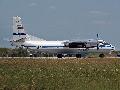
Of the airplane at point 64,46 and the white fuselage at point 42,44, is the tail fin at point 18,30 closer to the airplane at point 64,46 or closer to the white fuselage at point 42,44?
the airplane at point 64,46

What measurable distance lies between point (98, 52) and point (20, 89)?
7622 centimetres

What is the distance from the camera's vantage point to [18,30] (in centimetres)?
10094

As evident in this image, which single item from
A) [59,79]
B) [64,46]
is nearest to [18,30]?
[64,46]

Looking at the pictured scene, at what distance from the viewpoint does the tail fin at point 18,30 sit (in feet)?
324

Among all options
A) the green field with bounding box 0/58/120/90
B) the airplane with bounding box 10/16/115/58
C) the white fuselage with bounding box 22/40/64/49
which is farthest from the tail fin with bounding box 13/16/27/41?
the green field with bounding box 0/58/120/90

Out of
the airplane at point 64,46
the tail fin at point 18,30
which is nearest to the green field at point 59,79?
the airplane at point 64,46

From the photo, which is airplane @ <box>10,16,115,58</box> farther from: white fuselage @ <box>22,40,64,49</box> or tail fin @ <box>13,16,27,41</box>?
tail fin @ <box>13,16,27,41</box>

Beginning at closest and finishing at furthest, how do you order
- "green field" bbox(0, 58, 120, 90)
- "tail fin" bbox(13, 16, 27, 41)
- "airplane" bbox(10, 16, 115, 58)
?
"green field" bbox(0, 58, 120, 90)
"airplane" bbox(10, 16, 115, 58)
"tail fin" bbox(13, 16, 27, 41)

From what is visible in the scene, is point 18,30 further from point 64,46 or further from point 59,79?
point 59,79

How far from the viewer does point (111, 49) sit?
88500 millimetres

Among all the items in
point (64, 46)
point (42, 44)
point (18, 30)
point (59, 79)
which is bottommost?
point (59, 79)

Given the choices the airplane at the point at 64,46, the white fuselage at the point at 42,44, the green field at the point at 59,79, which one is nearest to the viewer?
the green field at the point at 59,79

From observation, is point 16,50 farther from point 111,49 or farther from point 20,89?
point 20,89

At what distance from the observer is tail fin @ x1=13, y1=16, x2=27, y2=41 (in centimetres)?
9888
